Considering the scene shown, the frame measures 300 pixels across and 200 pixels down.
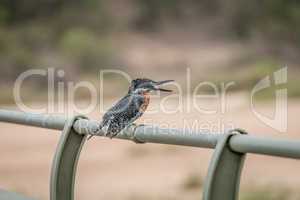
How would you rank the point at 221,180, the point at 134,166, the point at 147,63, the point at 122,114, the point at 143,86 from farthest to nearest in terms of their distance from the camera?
the point at 147,63
the point at 134,166
the point at 143,86
the point at 122,114
the point at 221,180

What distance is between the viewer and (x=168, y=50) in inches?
1437

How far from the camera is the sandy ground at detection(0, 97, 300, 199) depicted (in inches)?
632

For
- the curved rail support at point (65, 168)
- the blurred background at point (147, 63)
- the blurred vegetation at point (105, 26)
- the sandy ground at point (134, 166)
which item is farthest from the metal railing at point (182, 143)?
the blurred vegetation at point (105, 26)

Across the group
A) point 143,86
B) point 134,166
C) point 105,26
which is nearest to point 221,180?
point 143,86

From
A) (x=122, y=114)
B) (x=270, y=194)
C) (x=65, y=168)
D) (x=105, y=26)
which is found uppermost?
(x=105, y=26)

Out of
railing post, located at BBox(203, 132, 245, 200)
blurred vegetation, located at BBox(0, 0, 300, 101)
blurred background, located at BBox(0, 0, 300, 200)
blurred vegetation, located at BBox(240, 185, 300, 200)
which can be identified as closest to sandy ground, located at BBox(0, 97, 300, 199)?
blurred background, located at BBox(0, 0, 300, 200)

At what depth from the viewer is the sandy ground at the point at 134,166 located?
52.7 feet

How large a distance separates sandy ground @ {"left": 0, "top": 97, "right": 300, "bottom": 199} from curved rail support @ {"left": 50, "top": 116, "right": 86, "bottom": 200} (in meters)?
10.6

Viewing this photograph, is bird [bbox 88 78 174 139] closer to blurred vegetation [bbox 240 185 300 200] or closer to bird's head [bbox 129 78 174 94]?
bird's head [bbox 129 78 174 94]

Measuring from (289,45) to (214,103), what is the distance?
11293 mm

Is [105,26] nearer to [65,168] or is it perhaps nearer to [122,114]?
[122,114]

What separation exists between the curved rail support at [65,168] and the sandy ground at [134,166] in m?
10.6

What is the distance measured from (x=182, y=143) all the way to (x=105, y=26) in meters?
35.9

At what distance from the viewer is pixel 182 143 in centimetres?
248
